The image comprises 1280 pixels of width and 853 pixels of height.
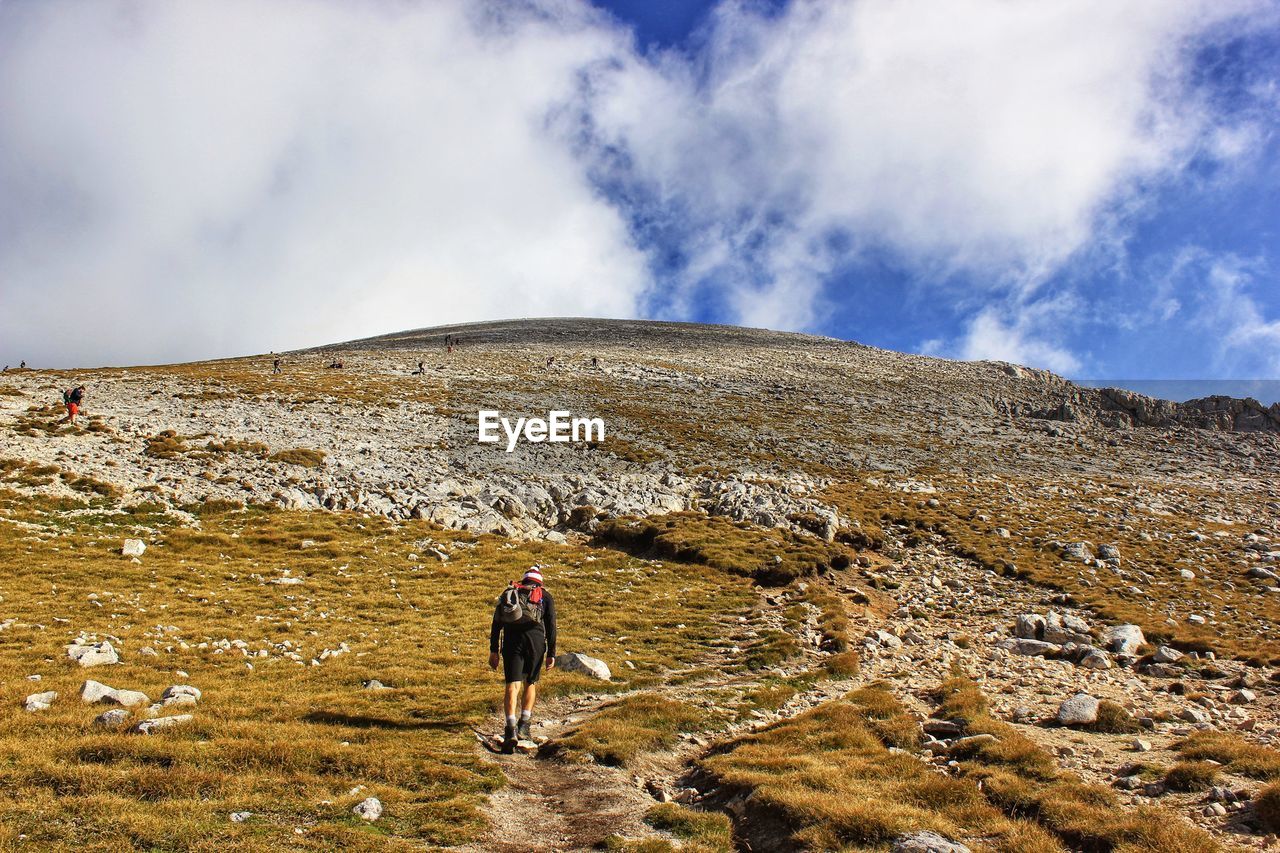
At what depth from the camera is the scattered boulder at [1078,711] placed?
1274 cm

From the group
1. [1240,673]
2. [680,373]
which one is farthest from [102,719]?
[680,373]

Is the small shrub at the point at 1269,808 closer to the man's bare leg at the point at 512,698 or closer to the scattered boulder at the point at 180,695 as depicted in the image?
the man's bare leg at the point at 512,698

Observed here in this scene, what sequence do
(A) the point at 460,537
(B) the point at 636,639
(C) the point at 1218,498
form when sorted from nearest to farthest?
(B) the point at 636,639 → (A) the point at 460,537 → (C) the point at 1218,498

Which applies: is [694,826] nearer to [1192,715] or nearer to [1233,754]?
[1233,754]

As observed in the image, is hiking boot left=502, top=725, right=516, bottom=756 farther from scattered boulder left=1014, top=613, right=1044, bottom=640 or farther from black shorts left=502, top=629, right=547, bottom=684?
scattered boulder left=1014, top=613, right=1044, bottom=640

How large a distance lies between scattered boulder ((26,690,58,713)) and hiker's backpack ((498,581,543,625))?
7.88 meters

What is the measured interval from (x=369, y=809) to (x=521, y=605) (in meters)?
4.49

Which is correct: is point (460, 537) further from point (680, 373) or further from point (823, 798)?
point (680, 373)

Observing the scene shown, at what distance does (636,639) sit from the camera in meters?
20.4

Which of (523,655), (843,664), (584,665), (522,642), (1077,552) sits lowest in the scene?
(843,664)

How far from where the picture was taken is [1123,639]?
1969 centimetres

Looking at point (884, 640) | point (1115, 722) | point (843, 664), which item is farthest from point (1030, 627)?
point (1115, 722)

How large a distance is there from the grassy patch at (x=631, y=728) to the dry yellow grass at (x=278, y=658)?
1.97m

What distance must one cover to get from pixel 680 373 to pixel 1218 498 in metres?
47.8
